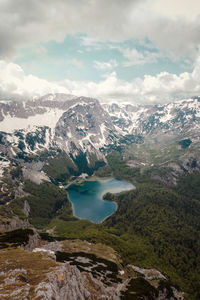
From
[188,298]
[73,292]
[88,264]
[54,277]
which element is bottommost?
[188,298]

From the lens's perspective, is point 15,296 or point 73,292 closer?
point 15,296

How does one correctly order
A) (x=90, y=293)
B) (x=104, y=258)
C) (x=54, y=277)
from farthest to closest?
(x=104, y=258) < (x=90, y=293) < (x=54, y=277)

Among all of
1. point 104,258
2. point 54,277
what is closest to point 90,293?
point 54,277

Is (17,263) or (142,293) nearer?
(17,263)

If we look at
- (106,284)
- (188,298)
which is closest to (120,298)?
(106,284)

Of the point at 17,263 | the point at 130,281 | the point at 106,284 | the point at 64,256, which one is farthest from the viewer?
the point at 64,256

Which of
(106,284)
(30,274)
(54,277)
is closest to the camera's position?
(54,277)

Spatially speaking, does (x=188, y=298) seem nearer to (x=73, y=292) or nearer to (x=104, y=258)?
(x=104, y=258)

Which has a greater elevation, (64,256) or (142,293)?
(64,256)

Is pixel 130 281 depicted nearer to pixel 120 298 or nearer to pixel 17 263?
pixel 120 298
